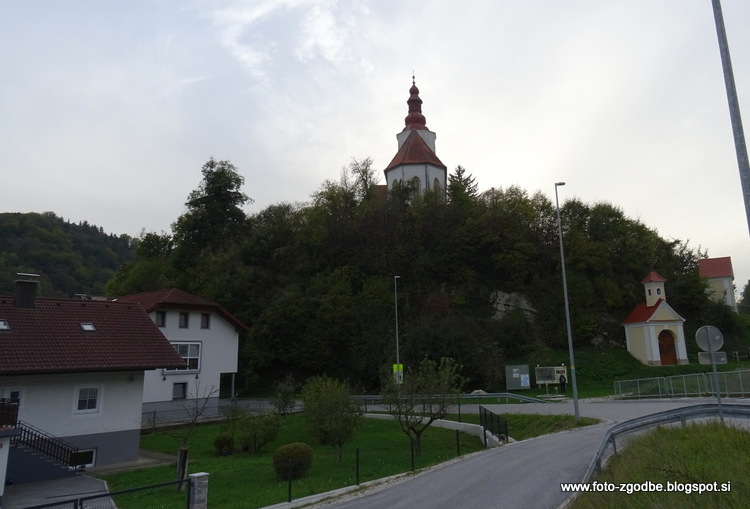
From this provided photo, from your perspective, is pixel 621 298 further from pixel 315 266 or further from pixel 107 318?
pixel 107 318

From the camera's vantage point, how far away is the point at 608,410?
26578 mm

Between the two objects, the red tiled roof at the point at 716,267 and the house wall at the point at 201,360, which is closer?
the house wall at the point at 201,360

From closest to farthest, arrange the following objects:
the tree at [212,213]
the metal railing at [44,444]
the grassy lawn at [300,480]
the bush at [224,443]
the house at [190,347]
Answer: the grassy lawn at [300,480] < the metal railing at [44,444] < the bush at [224,443] < the house at [190,347] < the tree at [212,213]

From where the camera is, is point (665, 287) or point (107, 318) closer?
point (107, 318)

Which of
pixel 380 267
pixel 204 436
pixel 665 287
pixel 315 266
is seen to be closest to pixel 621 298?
pixel 665 287

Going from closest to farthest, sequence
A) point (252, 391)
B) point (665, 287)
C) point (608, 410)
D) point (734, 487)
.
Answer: point (734, 487), point (608, 410), point (252, 391), point (665, 287)

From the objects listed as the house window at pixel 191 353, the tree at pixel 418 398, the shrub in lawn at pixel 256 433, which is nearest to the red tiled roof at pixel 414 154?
the house window at pixel 191 353

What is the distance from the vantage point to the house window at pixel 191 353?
36312 mm

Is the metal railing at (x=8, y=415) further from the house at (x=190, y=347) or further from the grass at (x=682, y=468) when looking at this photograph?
the house at (x=190, y=347)

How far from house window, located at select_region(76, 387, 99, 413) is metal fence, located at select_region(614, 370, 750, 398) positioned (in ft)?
101

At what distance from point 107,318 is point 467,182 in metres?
51.9

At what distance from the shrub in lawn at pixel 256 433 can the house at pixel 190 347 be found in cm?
1193

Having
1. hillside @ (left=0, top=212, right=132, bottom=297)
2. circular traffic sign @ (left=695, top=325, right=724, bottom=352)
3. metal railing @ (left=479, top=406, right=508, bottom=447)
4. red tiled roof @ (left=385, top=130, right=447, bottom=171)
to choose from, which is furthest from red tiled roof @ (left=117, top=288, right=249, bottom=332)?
hillside @ (left=0, top=212, right=132, bottom=297)

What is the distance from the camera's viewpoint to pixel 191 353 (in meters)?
36.9
